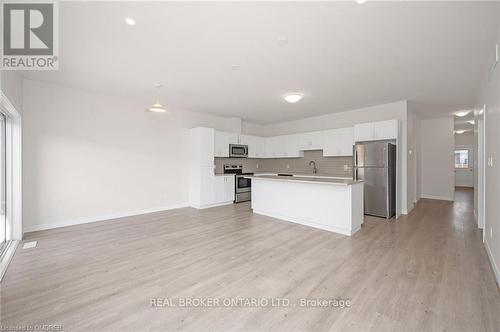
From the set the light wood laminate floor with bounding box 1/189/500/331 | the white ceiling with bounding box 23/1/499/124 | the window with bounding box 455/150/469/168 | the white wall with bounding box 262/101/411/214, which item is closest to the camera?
the light wood laminate floor with bounding box 1/189/500/331

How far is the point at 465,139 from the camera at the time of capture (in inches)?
411

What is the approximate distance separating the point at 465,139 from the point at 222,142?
11755mm

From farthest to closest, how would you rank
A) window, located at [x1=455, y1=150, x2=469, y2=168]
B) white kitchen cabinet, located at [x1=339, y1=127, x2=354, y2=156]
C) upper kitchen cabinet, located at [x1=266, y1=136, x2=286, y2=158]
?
1. window, located at [x1=455, y1=150, x2=469, y2=168]
2. upper kitchen cabinet, located at [x1=266, y1=136, x2=286, y2=158]
3. white kitchen cabinet, located at [x1=339, y1=127, x2=354, y2=156]

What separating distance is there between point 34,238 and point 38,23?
10.8 ft

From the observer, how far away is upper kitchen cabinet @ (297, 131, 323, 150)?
253 inches

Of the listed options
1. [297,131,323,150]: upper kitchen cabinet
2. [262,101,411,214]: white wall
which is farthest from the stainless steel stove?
[262,101,411,214]: white wall

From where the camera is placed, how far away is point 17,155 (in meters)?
3.53

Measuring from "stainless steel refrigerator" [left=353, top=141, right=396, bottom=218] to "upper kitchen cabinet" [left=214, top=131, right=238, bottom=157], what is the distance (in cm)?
352

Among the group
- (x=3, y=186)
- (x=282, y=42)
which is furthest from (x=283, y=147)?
(x=3, y=186)

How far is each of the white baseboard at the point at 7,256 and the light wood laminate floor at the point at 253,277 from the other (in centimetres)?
7

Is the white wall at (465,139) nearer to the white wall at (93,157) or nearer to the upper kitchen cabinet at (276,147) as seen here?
the upper kitchen cabinet at (276,147)

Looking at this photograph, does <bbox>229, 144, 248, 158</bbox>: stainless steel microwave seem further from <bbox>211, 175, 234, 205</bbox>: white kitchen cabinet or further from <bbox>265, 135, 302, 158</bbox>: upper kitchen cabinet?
<bbox>265, 135, 302, 158</bbox>: upper kitchen cabinet

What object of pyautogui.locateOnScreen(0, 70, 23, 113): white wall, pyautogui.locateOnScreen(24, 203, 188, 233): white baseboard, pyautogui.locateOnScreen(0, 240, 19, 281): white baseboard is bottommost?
pyautogui.locateOnScreen(0, 240, 19, 281): white baseboard

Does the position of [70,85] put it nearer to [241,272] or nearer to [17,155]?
[17,155]
